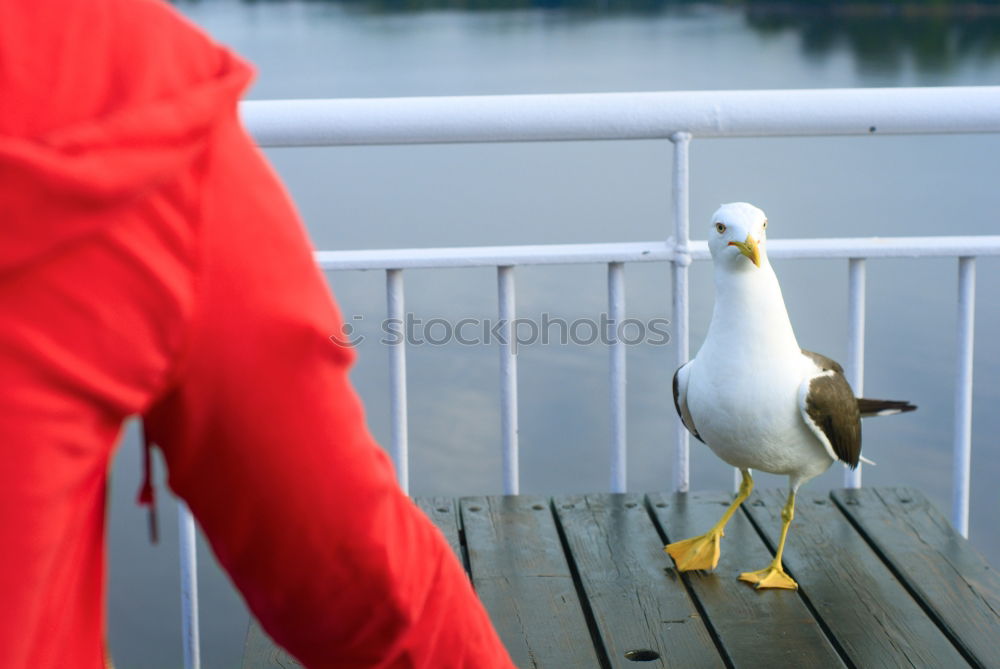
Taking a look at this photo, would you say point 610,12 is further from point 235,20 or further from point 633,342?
point 633,342

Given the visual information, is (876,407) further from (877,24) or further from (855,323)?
(877,24)

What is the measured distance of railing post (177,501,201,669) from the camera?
1879 mm

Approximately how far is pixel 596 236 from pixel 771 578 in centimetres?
92

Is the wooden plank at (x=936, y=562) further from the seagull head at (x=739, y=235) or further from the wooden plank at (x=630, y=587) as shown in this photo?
the seagull head at (x=739, y=235)

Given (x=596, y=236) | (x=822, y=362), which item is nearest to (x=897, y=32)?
(x=596, y=236)

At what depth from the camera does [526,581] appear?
4.92ft

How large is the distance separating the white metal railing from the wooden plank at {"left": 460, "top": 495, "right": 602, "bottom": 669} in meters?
0.24

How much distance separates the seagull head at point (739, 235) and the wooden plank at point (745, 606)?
0.40 m

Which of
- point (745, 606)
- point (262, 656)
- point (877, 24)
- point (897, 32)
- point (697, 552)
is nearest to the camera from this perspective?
point (262, 656)

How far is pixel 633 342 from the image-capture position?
198 centimetres

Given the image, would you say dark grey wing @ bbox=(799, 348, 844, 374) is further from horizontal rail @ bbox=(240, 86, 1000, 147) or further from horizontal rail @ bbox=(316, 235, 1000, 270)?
horizontal rail @ bbox=(240, 86, 1000, 147)

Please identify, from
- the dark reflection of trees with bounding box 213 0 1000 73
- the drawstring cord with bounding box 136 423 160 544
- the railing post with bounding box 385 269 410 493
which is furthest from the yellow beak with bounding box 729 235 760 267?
the dark reflection of trees with bounding box 213 0 1000 73

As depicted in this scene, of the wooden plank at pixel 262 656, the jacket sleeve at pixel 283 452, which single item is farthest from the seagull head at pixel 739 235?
the jacket sleeve at pixel 283 452

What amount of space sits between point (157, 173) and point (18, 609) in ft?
0.49
